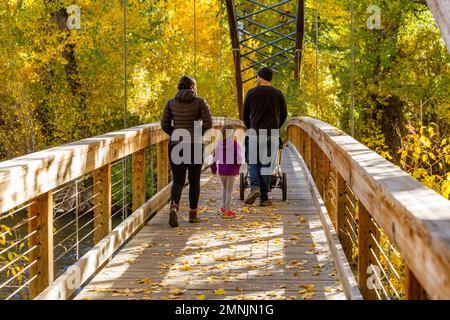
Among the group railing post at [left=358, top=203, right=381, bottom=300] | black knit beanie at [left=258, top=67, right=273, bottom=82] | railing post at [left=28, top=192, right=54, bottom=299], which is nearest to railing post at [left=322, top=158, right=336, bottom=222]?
black knit beanie at [left=258, top=67, right=273, bottom=82]

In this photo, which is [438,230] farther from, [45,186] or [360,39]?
[360,39]

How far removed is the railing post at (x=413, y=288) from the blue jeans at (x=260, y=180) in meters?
5.68

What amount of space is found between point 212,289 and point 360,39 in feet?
61.8

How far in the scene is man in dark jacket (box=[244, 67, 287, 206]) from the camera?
8.13 metres

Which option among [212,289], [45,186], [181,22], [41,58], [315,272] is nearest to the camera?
→ [45,186]

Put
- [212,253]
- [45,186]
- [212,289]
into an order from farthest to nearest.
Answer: [212,253] < [212,289] < [45,186]

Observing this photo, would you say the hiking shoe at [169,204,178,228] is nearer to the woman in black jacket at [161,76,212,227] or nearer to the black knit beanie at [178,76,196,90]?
the woman in black jacket at [161,76,212,227]

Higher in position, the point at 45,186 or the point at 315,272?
the point at 45,186

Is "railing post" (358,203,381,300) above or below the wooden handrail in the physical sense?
below

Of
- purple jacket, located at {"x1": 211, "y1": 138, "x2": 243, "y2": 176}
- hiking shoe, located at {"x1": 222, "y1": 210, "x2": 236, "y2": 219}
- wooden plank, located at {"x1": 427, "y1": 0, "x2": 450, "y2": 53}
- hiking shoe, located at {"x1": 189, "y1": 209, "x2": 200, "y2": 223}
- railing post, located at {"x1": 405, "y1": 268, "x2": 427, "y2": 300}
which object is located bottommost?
hiking shoe, located at {"x1": 222, "y1": 210, "x2": 236, "y2": 219}

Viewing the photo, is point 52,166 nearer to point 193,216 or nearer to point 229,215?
point 193,216
